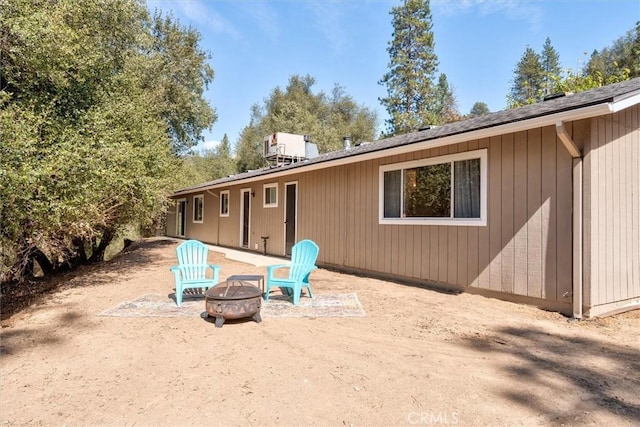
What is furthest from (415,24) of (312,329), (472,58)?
(312,329)

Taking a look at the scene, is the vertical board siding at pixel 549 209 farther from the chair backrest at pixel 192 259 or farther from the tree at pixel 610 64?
the tree at pixel 610 64

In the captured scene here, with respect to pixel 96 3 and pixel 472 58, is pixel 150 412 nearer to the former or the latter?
pixel 96 3

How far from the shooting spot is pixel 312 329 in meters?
3.98

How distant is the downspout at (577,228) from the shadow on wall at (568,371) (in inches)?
31.0

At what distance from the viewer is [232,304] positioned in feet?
13.1

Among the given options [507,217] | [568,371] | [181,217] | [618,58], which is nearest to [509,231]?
[507,217]

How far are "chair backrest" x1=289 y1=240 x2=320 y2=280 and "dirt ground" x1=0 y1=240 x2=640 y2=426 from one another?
108cm

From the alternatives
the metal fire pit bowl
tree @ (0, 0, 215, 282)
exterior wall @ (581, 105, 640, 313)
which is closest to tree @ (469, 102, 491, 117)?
exterior wall @ (581, 105, 640, 313)

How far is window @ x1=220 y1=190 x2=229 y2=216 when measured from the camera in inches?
554

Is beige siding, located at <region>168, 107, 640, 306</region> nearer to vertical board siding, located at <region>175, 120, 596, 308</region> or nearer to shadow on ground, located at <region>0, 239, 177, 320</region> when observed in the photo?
vertical board siding, located at <region>175, 120, 596, 308</region>

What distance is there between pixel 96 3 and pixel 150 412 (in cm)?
765

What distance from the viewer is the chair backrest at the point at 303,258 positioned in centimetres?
532

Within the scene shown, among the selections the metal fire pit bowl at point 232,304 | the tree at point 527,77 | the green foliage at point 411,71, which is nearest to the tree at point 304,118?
the green foliage at point 411,71

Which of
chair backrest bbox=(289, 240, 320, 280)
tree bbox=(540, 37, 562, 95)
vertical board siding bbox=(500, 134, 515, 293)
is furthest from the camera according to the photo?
tree bbox=(540, 37, 562, 95)
